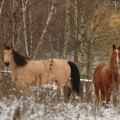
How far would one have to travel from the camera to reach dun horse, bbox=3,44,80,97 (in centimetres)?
981

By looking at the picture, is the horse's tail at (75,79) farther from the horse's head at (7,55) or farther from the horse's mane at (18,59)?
the horse's head at (7,55)

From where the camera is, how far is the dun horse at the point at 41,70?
981cm

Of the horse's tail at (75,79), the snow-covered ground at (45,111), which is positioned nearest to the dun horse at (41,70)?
the horse's tail at (75,79)

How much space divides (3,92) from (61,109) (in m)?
1.58

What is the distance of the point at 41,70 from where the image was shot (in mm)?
10281

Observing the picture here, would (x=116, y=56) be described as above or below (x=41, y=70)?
above

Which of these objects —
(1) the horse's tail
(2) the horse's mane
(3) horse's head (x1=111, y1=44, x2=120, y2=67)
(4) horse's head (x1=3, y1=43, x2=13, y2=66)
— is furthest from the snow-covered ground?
(1) the horse's tail

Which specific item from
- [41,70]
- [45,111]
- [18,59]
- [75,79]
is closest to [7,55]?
[18,59]

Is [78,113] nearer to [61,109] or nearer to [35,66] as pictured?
[61,109]

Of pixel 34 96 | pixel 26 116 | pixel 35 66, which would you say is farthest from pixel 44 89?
pixel 35 66

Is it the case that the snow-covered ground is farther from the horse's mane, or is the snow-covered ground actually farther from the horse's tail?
the horse's tail

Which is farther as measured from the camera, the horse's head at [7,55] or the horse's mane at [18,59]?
the horse's mane at [18,59]

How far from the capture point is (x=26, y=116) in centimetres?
515

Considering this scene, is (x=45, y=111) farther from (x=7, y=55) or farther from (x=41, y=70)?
(x=41, y=70)
